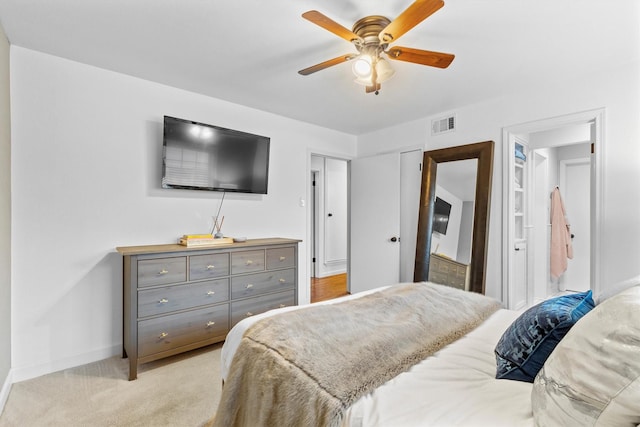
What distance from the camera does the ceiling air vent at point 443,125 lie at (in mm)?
3598

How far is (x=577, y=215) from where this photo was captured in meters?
4.58

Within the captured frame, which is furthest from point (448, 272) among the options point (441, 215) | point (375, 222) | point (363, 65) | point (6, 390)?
point (6, 390)

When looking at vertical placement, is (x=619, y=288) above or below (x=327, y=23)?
below

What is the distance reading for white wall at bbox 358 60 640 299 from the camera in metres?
2.46

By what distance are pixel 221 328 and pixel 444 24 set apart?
2.88m

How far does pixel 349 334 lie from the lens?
1370 mm

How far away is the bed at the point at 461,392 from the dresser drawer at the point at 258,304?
1.36 m

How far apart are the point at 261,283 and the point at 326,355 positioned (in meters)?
1.92

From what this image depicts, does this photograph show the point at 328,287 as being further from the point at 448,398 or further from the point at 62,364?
the point at 448,398

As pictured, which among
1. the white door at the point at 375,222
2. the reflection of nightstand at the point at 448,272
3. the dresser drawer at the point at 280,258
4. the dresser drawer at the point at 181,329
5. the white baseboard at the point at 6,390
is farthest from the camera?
the white door at the point at 375,222

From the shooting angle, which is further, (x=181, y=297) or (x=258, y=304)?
(x=258, y=304)

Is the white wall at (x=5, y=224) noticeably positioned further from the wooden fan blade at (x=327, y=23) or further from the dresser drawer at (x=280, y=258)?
the wooden fan blade at (x=327, y=23)

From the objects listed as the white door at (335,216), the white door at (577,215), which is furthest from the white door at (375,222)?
the white door at (577,215)

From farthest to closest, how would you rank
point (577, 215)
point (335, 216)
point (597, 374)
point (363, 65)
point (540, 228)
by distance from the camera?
point (335, 216), point (577, 215), point (540, 228), point (363, 65), point (597, 374)
